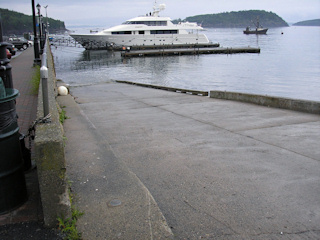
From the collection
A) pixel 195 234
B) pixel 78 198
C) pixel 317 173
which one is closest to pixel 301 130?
pixel 317 173

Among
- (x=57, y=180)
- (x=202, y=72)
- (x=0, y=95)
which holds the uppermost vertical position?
(x=0, y=95)

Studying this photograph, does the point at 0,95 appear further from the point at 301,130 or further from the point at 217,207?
the point at 301,130

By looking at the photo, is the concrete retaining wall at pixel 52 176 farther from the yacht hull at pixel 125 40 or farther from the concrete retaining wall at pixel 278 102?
the yacht hull at pixel 125 40

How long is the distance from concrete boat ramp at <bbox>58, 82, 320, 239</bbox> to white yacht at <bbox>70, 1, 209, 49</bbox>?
60723 mm

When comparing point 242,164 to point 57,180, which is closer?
point 57,180

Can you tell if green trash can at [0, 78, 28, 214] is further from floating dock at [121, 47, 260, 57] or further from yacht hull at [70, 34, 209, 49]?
yacht hull at [70, 34, 209, 49]

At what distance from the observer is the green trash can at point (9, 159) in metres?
3.02

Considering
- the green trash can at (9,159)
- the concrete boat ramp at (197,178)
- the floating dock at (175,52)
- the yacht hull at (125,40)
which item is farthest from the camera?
the yacht hull at (125,40)

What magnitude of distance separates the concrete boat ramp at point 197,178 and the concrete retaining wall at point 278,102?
148cm

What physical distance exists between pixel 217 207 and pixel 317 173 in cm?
188

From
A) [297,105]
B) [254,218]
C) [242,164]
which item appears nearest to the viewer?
[254,218]

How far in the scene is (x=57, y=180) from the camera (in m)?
2.95

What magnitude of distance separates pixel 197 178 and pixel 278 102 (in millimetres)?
6717

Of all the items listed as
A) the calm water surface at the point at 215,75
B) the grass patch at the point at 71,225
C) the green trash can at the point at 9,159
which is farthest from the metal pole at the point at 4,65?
the calm water surface at the point at 215,75
